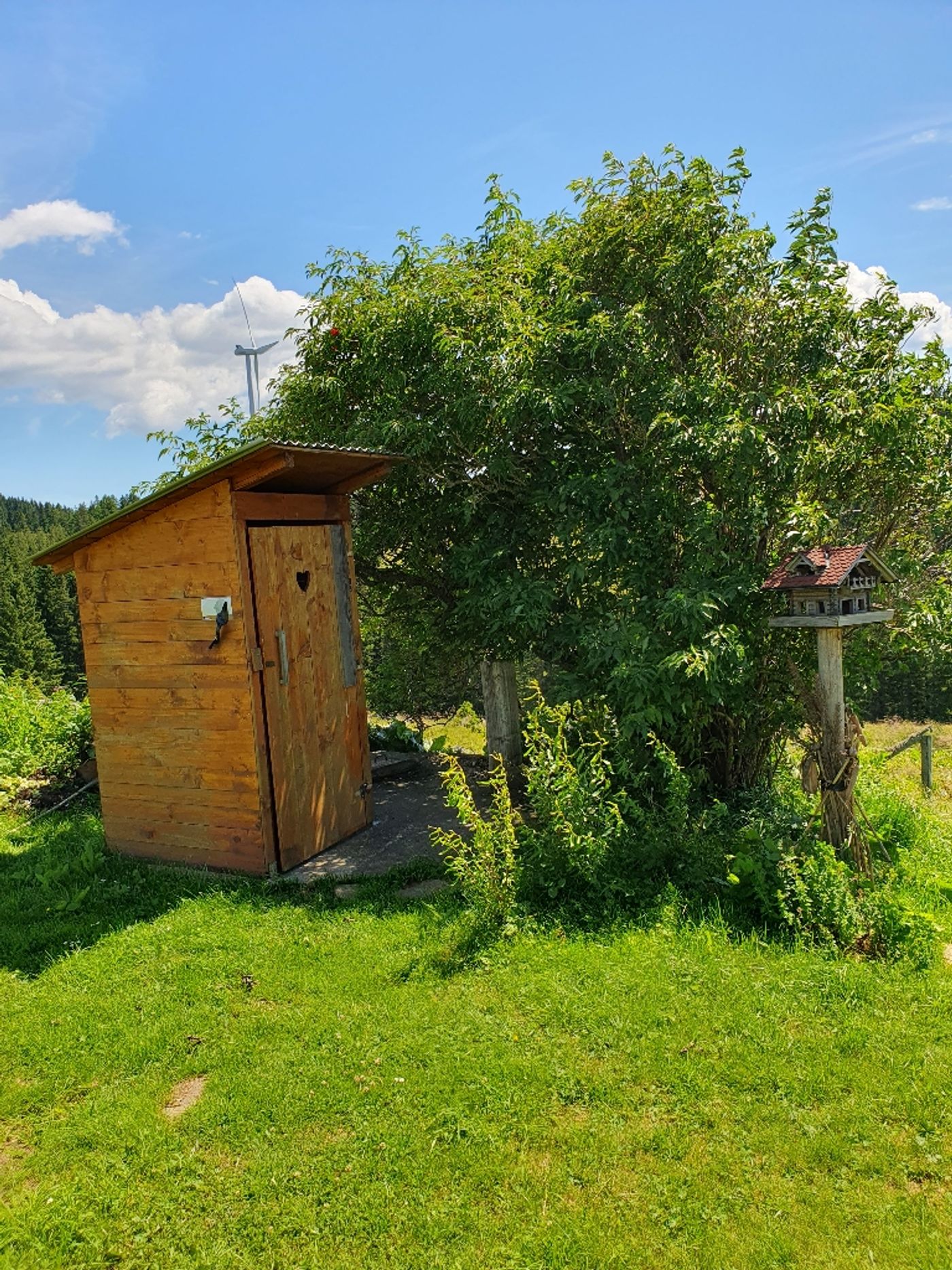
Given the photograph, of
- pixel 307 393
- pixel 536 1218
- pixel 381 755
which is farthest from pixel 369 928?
pixel 307 393

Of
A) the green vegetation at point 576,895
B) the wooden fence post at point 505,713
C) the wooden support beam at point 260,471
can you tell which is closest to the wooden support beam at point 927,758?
the green vegetation at point 576,895

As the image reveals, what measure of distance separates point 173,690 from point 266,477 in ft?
5.54

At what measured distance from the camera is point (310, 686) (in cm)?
600

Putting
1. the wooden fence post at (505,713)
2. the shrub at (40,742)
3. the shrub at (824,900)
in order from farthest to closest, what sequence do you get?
the shrub at (40,742), the wooden fence post at (505,713), the shrub at (824,900)

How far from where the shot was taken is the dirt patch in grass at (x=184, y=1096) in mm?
3246

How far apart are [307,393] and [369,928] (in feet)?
Result: 14.7

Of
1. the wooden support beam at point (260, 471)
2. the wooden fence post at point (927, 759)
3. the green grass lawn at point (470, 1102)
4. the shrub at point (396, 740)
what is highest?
the wooden support beam at point (260, 471)

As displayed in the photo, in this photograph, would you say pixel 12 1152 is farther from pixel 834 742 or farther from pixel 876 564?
pixel 876 564

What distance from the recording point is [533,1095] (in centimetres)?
321

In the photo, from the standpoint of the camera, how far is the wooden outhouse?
5457 mm

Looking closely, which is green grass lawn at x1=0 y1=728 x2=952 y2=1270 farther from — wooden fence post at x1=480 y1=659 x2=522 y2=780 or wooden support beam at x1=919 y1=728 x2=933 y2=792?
wooden support beam at x1=919 y1=728 x2=933 y2=792

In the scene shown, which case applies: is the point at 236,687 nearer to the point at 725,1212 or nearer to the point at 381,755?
the point at 381,755

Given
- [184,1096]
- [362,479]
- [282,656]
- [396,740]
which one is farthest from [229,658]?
[396,740]

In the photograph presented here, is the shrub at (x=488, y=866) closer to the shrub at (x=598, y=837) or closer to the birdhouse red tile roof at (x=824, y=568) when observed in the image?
the shrub at (x=598, y=837)
